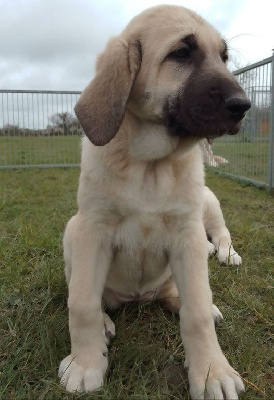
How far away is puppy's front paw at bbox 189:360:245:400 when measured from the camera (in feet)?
6.30

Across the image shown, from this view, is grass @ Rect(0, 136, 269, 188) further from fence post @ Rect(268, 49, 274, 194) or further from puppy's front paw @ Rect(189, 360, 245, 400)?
puppy's front paw @ Rect(189, 360, 245, 400)

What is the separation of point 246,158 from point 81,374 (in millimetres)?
Answer: 7201

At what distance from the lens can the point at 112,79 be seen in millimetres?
2268

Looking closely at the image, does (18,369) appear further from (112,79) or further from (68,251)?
(112,79)

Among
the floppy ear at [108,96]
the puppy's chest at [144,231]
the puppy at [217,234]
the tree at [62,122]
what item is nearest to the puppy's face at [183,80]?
the floppy ear at [108,96]

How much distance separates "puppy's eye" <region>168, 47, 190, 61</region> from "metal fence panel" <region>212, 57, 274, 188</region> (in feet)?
16.3

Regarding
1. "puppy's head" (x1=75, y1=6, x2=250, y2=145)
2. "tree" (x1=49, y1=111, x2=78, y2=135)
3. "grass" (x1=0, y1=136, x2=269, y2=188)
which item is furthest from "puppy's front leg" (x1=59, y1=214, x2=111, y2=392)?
"tree" (x1=49, y1=111, x2=78, y2=135)

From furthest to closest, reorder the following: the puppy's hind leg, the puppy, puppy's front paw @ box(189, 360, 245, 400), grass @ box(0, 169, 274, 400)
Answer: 1. the puppy
2. the puppy's hind leg
3. grass @ box(0, 169, 274, 400)
4. puppy's front paw @ box(189, 360, 245, 400)

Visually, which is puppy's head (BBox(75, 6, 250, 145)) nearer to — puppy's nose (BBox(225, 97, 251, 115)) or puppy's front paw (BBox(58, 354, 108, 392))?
puppy's nose (BBox(225, 97, 251, 115))

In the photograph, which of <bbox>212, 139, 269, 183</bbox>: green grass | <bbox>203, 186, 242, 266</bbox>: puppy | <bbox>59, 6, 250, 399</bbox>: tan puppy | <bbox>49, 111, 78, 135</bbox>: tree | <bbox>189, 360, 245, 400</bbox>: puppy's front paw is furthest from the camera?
<bbox>49, 111, 78, 135</bbox>: tree

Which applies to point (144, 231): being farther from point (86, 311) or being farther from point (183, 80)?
point (183, 80)

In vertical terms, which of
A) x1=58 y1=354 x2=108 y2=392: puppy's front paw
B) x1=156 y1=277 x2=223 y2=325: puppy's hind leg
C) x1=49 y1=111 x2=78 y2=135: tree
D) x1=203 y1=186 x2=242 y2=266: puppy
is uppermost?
x1=49 y1=111 x2=78 y2=135: tree

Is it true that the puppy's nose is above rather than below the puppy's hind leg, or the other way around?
above

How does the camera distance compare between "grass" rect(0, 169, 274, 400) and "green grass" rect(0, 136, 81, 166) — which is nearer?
"grass" rect(0, 169, 274, 400)
